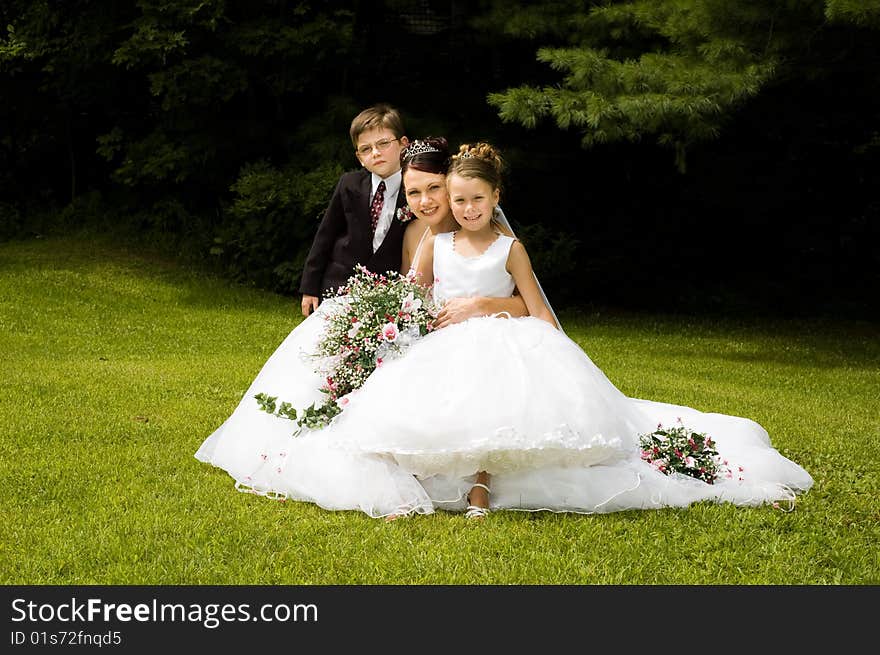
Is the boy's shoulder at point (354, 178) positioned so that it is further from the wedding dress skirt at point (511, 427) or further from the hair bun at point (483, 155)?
the wedding dress skirt at point (511, 427)

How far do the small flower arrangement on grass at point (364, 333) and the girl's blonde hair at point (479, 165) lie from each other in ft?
2.01

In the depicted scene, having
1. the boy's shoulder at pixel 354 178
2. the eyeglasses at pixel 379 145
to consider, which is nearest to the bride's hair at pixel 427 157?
the eyeglasses at pixel 379 145

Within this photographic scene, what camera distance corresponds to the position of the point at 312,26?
14922 mm

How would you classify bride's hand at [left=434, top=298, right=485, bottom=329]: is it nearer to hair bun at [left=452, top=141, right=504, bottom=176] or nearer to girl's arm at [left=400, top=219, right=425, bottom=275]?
girl's arm at [left=400, top=219, right=425, bottom=275]

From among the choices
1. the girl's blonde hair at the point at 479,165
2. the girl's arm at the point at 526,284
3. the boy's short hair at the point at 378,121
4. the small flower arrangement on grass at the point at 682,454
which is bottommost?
the small flower arrangement on grass at the point at 682,454

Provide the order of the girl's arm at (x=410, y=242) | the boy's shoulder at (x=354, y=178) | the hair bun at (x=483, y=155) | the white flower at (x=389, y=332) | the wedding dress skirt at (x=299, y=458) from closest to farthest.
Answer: the wedding dress skirt at (x=299, y=458), the white flower at (x=389, y=332), the hair bun at (x=483, y=155), the girl's arm at (x=410, y=242), the boy's shoulder at (x=354, y=178)

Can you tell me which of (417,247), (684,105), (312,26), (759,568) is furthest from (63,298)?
(759,568)

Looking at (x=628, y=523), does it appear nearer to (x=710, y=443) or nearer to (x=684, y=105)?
(x=710, y=443)

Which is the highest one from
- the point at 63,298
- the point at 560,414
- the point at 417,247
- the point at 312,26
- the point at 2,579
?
the point at 312,26

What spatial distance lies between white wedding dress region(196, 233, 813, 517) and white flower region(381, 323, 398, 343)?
0.12m

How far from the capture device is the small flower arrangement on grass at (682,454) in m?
5.23

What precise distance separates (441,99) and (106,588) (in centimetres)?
1351

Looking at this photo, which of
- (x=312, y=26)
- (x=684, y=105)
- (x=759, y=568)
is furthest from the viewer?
(x=312, y=26)

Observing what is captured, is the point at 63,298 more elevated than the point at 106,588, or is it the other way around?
the point at 106,588
